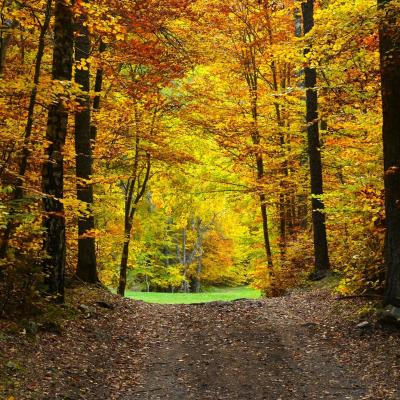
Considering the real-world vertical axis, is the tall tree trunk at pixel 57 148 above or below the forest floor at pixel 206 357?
above

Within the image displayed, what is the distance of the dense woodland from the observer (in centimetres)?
848

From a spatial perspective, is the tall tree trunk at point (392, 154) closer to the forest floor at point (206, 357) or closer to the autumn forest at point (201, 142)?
the autumn forest at point (201, 142)

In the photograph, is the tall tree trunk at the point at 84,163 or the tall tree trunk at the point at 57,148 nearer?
the tall tree trunk at the point at 57,148

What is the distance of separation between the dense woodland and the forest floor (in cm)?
89

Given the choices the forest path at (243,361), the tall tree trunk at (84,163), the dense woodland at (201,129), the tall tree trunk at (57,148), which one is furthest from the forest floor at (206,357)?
the tall tree trunk at (84,163)

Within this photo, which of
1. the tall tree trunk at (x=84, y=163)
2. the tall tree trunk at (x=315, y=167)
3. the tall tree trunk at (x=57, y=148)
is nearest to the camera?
the tall tree trunk at (x=57, y=148)

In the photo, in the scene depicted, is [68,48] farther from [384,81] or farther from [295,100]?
[295,100]

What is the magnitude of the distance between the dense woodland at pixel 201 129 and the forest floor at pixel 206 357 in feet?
2.92

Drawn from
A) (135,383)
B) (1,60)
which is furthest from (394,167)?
(1,60)

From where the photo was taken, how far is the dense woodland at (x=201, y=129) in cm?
848

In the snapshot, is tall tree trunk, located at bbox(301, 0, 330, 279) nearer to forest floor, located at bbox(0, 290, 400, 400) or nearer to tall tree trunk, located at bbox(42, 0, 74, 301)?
forest floor, located at bbox(0, 290, 400, 400)

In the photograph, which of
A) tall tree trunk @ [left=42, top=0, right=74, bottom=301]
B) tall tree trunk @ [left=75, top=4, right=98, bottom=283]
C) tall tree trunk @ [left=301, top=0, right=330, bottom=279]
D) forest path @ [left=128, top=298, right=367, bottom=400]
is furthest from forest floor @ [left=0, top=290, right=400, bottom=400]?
tall tree trunk @ [left=301, top=0, right=330, bottom=279]

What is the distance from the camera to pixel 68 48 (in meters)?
9.46

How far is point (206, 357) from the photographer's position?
8.49 meters
